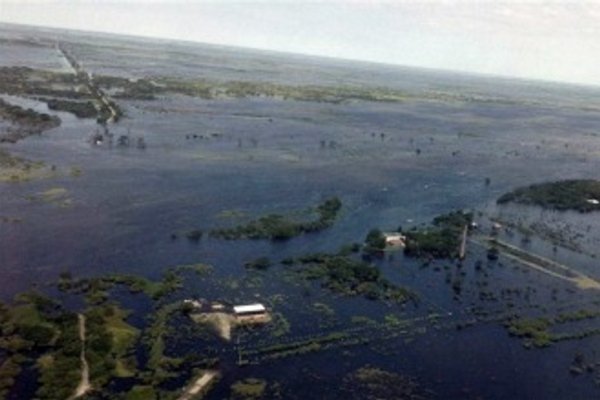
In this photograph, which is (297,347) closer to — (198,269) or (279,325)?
(279,325)

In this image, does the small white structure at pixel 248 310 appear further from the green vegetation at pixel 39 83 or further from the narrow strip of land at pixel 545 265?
the green vegetation at pixel 39 83

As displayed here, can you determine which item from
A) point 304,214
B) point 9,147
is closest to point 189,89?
point 9,147

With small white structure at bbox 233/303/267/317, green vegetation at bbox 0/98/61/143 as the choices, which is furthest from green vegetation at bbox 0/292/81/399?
green vegetation at bbox 0/98/61/143

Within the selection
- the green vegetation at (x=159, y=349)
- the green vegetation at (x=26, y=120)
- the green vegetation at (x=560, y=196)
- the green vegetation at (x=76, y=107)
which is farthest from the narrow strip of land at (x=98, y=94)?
the green vegetation at (x=159, y=349)

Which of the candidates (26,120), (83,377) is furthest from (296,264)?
(26,120)

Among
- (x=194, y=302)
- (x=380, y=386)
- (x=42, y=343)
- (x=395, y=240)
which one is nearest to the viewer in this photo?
(x=380, y=386)

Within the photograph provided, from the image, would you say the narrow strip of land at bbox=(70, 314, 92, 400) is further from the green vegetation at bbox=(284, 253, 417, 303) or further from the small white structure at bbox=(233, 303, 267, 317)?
the green vegetation at bbox=(284, 253, 417, 303)

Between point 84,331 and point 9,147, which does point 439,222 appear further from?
point 9,147
